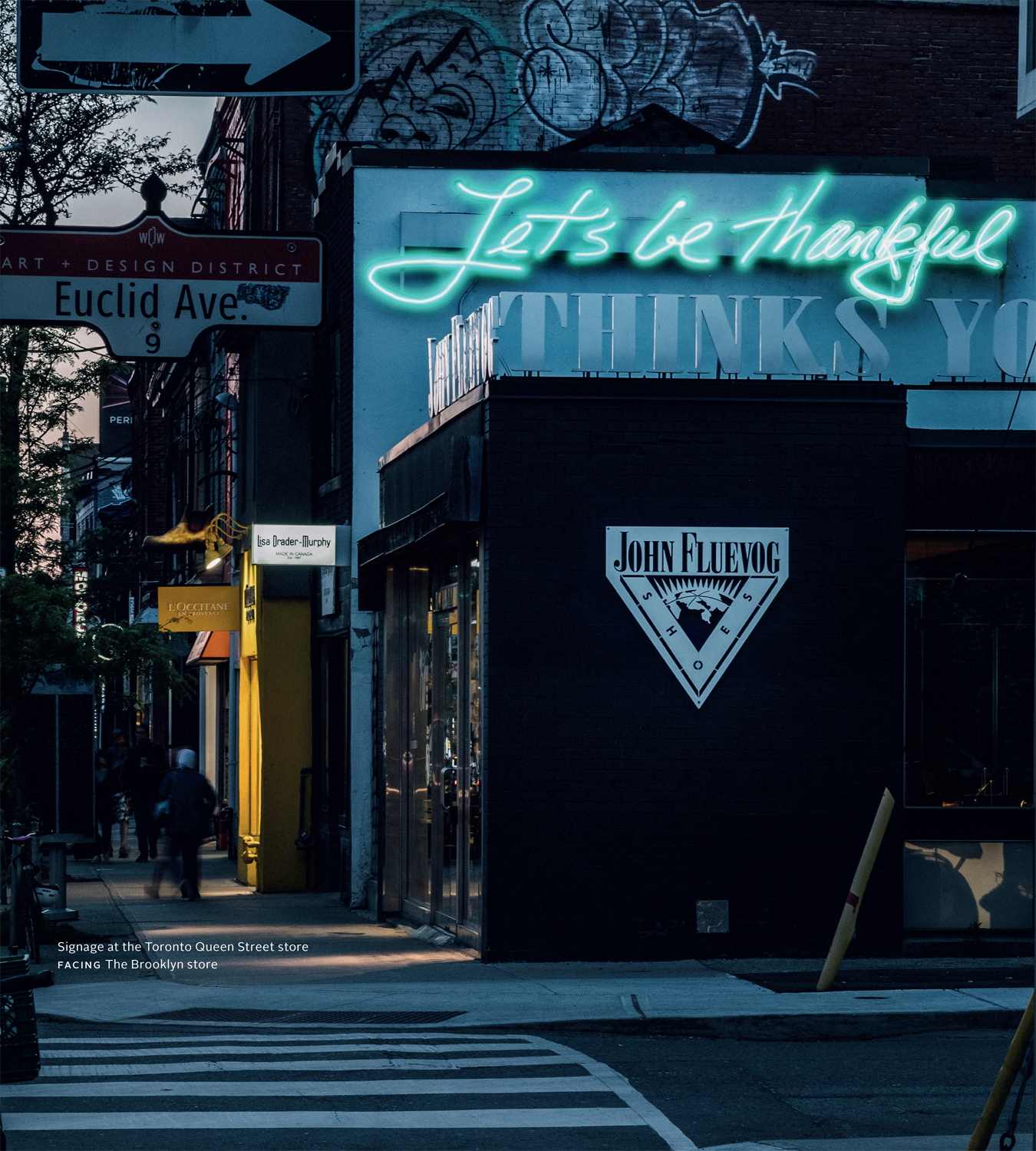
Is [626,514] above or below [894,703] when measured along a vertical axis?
above

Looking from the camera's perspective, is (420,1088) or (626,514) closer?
(420,1088)

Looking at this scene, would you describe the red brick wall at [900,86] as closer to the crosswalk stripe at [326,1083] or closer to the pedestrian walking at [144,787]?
the pedestrian walking at [144,787]

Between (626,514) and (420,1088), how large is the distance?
19.1 ft

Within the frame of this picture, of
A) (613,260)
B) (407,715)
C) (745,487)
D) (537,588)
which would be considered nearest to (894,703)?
(745,487)

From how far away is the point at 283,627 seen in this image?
21.4m

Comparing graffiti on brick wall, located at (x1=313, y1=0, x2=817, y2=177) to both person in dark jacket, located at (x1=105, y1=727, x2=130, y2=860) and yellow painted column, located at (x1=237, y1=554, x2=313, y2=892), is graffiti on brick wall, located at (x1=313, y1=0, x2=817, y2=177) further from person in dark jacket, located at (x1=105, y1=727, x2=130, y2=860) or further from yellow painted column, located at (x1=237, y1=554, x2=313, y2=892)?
person in dark jacket, located at (x1=105, y1=727, x2=130, y2=860)

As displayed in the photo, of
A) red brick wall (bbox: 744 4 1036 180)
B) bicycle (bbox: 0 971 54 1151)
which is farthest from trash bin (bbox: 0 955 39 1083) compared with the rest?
red brick wall (bbox: 744 4 1036 180)

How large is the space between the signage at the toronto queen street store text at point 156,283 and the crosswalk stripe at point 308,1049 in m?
4.22

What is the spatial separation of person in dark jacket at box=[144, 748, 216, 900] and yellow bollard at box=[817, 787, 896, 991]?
889 cm

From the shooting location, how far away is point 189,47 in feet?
17.5

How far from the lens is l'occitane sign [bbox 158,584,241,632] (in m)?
23.0

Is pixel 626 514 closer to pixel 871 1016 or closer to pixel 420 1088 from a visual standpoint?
pixel 871 1016

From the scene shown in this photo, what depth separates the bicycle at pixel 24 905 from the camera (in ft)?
45.5

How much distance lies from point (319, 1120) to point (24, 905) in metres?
6.97
